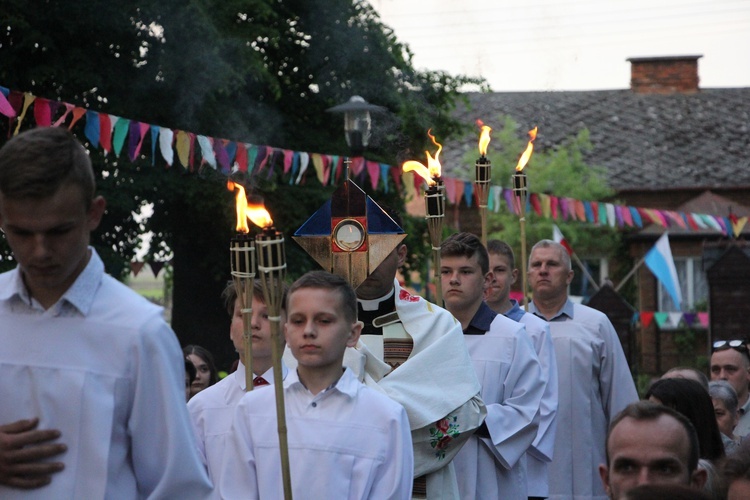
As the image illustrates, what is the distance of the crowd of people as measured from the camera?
9.57 ft

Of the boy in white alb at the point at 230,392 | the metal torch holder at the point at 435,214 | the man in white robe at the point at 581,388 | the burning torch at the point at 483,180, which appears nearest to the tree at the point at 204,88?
the man in white robe at the point at 581,388

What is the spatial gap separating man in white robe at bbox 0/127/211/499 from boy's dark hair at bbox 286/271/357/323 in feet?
5.47

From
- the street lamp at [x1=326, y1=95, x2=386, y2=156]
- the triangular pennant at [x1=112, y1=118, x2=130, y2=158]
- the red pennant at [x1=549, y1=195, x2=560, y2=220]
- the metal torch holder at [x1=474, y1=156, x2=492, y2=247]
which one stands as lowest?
the metal torch holder at [x1=474, y1=156, x2=492, y2=247]

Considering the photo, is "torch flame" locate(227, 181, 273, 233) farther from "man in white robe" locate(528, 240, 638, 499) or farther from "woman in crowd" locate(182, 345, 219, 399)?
"man in white robe" locate(528, 240, 638, 499)

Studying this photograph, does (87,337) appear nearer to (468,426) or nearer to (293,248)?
(468,426)

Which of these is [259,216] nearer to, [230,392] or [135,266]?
[230,392]

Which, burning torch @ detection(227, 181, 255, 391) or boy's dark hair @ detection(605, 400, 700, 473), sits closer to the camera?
boy's dark hair @ detection(605, 400, 700, 473)

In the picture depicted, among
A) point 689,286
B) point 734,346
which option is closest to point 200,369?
point 734,346

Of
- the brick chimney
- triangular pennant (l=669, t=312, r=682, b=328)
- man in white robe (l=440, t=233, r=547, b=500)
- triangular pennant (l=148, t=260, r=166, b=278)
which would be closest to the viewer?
man in white robe (l=440, t=233, r=547, b=500)

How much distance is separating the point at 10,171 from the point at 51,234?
17cm

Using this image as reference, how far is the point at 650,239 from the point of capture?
3100cm

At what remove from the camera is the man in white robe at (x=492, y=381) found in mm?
6445

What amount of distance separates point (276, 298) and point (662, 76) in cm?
3561

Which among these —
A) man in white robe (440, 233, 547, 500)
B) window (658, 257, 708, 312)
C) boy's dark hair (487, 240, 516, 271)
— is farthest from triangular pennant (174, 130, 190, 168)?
window (658, 257, 708, 312)
